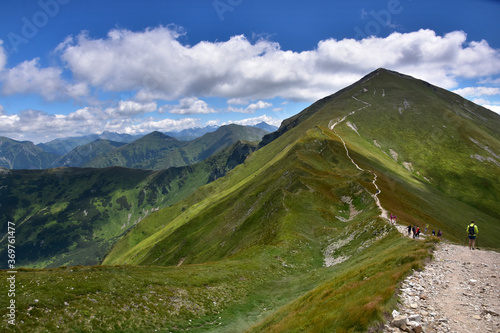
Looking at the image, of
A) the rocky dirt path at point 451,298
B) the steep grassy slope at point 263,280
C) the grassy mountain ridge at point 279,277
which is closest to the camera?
the rocky dirt path at point 451,298

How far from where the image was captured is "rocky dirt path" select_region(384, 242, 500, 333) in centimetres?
1412

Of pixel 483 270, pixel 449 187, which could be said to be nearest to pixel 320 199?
pixel 483 270

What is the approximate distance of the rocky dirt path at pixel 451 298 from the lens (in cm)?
1412

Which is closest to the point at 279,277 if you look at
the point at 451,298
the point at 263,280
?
the point at 263,280

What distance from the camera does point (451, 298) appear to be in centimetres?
1697

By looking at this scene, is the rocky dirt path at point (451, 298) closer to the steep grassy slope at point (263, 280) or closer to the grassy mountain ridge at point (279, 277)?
the grassy mountain ridge at point (279, 277)

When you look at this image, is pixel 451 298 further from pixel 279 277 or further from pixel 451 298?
pixel 279 277

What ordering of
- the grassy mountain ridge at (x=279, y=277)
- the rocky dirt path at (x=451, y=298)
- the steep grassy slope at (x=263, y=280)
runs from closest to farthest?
the rocky dirt path at (x=451, y=298)
the grassy mountain ridge at (x=279, y=277)
the steep grassy slope at (x=263, y=280)

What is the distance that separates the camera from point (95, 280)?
34000 millimetres

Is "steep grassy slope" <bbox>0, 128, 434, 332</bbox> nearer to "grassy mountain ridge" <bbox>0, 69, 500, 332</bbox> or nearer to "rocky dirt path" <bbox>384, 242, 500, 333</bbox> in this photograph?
"grassy mountain ridge" <bbox>0, 69, 500, 332</bbox>

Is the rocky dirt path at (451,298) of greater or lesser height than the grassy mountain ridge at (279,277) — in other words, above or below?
above

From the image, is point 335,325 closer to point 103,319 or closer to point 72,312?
point 103,319

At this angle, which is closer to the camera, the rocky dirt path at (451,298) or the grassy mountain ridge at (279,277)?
the rocky dirt path at (451,298)

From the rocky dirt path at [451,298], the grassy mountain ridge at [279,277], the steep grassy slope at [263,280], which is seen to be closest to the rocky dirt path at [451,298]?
the rocky dirt path at [451,298]
